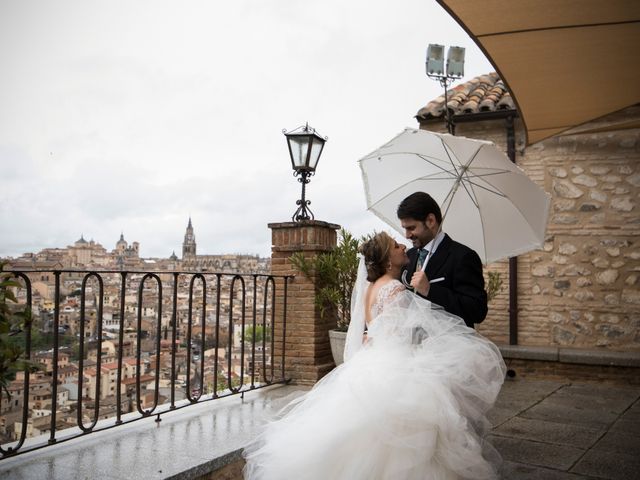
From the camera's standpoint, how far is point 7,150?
6.80 meters

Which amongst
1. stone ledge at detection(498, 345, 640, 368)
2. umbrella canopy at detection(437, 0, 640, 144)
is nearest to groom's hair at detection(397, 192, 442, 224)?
umbrella canopy at detection(437, 0, 640, 144)

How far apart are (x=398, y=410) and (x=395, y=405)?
0.08 feet

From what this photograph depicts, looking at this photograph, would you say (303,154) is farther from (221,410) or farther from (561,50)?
(221,410)

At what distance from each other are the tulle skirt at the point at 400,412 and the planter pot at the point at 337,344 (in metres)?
2.48

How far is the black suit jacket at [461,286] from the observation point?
264 centimetres

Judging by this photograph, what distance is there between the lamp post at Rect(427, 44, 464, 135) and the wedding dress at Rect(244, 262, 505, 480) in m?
5.74

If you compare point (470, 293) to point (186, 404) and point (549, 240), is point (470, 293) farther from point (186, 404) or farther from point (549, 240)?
point (549, 240)

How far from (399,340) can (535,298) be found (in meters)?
5.55

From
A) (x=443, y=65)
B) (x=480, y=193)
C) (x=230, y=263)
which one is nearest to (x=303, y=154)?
(x=230, y=263)

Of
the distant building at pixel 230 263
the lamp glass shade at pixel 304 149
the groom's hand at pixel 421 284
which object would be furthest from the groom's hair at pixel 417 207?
the lamp glass shade at pixel 304 149

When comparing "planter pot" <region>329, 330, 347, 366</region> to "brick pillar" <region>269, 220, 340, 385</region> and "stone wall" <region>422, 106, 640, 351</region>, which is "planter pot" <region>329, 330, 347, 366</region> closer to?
"brick pillar" <region>269, 220, 340, 385</region>

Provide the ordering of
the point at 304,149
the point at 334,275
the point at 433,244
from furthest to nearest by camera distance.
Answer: the point at 304,149 < the point at 334,275 < the point at 433,244

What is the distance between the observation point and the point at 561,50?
4.07m

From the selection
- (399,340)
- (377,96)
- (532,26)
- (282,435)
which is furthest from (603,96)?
(377,96)
